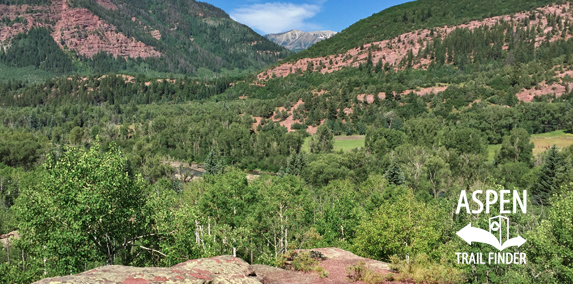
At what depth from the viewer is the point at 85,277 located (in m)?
12.9

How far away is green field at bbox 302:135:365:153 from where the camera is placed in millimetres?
126450

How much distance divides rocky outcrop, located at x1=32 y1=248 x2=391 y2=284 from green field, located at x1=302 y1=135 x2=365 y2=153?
10294cm

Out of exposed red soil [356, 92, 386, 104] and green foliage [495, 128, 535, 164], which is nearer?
Answer: green foliage [495, 128, 535, 164]

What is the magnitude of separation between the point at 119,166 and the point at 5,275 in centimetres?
1085

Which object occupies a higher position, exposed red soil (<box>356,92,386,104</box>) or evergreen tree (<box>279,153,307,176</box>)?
exposed red soil (<box>356,92,386,104</box>)

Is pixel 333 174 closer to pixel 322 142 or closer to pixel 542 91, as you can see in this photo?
pixel 322 142

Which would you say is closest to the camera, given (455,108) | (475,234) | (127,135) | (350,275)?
(350,275)

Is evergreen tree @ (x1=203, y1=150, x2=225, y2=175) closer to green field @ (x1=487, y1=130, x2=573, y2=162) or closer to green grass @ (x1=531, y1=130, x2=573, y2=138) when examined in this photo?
green field @ (x1=487, y1=130, x2=573, y2=162)

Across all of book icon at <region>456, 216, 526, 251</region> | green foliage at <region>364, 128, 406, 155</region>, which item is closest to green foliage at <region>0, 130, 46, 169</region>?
green foliage at <region>364, 128, 406, 155</region>

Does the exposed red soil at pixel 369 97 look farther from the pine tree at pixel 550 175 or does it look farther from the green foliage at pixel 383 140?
the pine tree at pixel 550 175

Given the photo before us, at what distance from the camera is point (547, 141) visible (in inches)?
4257

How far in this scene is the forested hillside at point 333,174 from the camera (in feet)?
74.1

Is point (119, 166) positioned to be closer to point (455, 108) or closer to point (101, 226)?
point (101, 226)

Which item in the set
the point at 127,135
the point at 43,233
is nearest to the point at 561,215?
the point at 43,233
